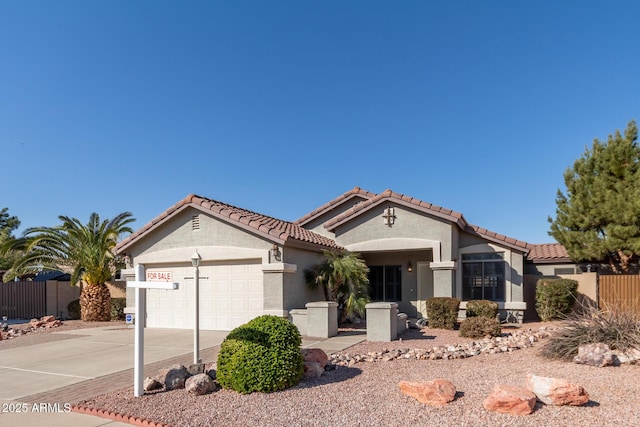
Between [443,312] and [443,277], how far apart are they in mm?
1566

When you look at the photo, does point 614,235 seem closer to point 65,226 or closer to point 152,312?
point 152,312

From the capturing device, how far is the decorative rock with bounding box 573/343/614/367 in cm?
843

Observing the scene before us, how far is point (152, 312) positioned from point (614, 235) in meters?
16.6

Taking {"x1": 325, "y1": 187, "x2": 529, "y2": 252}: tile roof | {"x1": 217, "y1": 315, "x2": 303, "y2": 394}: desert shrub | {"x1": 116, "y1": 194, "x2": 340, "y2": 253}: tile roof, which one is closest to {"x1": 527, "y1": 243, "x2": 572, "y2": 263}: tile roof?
{"x1": 325, "y1": 187, "x2": 529, "y2": 252}: tile roof

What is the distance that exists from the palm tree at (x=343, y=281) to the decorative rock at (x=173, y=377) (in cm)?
769

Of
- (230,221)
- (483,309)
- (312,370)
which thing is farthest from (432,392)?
(230,221)

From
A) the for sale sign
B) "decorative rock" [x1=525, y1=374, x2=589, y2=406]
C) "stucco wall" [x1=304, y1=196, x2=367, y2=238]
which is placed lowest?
"decorative rock" [x1=525, y1=374, x2=589, y2=406]

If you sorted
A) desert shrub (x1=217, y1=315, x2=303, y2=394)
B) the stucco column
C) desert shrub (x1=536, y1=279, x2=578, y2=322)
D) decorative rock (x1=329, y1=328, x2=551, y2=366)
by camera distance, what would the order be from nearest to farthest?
desert shrub (x1=217, y1=315, x2=303, y2=394) → decorative rock (x1=329, y1=328, x2=551, y2=366) → the stucco column → desert shrub (x1=536, y1=279, x2=578, y2=322)

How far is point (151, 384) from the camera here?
736 centimetres

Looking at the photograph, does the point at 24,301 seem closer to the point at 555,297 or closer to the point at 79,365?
the point at 79,365

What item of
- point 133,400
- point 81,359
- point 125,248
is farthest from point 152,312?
point 133,400

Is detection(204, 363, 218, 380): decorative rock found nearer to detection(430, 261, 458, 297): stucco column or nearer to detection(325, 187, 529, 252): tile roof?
detection(430, 261, 458, 297): stucco column

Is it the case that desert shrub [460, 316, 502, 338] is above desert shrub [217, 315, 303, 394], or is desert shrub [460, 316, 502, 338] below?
below

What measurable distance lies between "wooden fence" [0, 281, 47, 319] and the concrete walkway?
8465 mm
